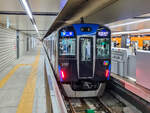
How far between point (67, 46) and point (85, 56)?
67 cm

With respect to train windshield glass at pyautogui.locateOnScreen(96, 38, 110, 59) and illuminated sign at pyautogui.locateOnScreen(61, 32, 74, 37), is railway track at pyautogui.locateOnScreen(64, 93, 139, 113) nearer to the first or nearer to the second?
train windshield glass at pyautogui.locateOnScreen(96, 38, 110, 59)

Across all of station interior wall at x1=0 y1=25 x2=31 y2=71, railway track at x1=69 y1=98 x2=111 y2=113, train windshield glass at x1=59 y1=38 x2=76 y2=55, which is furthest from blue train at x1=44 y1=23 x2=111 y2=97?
station interior wall at x1=0 y1=25 x2=31 y2=71

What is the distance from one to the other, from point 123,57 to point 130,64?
485 mm

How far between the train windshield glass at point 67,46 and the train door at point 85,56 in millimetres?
261

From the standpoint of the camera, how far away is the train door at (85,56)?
197 inches

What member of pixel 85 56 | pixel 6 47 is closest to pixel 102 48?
pixel 85 56

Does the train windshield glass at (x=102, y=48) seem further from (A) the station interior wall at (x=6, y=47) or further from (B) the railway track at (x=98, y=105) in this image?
(A) the station interior wall at (x=6, y=47)

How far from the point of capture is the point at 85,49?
501cm

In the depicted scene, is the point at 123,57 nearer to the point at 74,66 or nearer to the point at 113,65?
the point at 113,65

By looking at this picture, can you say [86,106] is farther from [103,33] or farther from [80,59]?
[103,33]

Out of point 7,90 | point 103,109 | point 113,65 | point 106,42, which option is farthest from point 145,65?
point 7,90

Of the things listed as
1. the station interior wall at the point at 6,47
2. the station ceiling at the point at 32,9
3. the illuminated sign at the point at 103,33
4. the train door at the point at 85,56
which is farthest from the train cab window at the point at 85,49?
the station interior wall at the point at 6,47

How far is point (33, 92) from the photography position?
16.3 ft

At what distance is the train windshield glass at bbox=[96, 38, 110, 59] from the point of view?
16.7 feet
